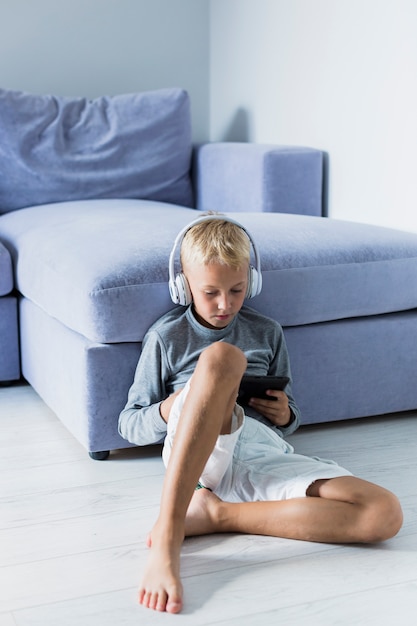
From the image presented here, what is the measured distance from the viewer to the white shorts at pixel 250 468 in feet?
4.99

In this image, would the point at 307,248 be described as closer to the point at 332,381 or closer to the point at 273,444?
the point at 332,381

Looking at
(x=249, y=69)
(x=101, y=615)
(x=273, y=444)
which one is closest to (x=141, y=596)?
(x=101, y=615)

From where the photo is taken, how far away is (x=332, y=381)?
2023 mm

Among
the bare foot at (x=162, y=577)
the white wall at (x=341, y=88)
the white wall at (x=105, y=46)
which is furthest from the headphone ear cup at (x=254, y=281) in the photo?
the white wall at (x=105, y=46)

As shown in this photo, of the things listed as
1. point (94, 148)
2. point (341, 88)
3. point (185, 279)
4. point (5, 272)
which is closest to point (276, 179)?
point (341, 88)

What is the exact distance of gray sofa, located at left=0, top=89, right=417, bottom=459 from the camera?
1.82m

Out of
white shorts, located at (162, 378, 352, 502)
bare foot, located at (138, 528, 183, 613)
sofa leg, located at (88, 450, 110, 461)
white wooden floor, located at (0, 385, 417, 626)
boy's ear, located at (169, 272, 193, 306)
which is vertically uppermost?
boy's ear, located at (169, 272, 193, 306)

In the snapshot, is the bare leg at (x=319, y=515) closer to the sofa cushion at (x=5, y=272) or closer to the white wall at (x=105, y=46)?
the sofa cushion at (x=5, y=272)

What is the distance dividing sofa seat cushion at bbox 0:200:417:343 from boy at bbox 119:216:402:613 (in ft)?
0.29

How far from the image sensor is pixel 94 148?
2.90m

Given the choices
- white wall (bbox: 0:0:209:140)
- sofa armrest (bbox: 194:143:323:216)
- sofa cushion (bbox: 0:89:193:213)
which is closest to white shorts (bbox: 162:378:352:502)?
sofa armrest (bbox: 194:143:323:216)

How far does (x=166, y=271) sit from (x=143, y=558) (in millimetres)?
621

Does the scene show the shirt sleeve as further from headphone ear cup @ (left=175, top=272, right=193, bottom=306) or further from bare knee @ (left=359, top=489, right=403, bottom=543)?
bare knee @ (left=359, top=489, right=403, bottom=543)

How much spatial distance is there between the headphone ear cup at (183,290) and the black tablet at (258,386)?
7.4 inches
